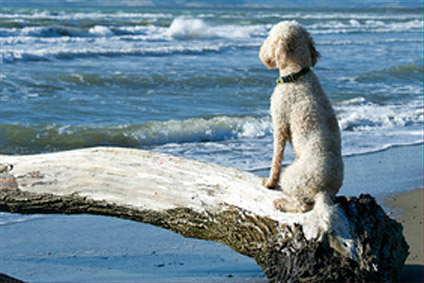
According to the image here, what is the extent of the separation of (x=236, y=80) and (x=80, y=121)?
5.78m

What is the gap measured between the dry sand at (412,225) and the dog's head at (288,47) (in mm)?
1693

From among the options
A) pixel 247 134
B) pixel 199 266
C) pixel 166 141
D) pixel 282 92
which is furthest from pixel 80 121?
pixel 282 92

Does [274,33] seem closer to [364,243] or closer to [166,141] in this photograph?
[364,243]

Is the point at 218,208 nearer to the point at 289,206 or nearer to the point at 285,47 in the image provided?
the point at 289,206

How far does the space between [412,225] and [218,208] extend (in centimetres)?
218

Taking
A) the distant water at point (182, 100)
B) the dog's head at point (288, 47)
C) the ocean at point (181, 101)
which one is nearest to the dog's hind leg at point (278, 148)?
the dog's head at point (288, 47)

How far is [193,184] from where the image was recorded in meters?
4.38

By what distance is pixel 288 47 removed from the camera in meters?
3.81

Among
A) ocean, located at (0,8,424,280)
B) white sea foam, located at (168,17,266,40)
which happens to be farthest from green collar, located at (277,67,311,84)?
white sea foam, located at (168,17,266,40)

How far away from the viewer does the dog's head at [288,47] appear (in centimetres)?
380

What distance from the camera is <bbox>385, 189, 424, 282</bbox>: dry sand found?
4.38m

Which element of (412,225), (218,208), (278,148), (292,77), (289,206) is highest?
(292,77)

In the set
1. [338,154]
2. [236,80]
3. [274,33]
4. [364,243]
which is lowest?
[236,80]

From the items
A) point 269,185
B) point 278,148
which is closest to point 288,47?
point 278,148
